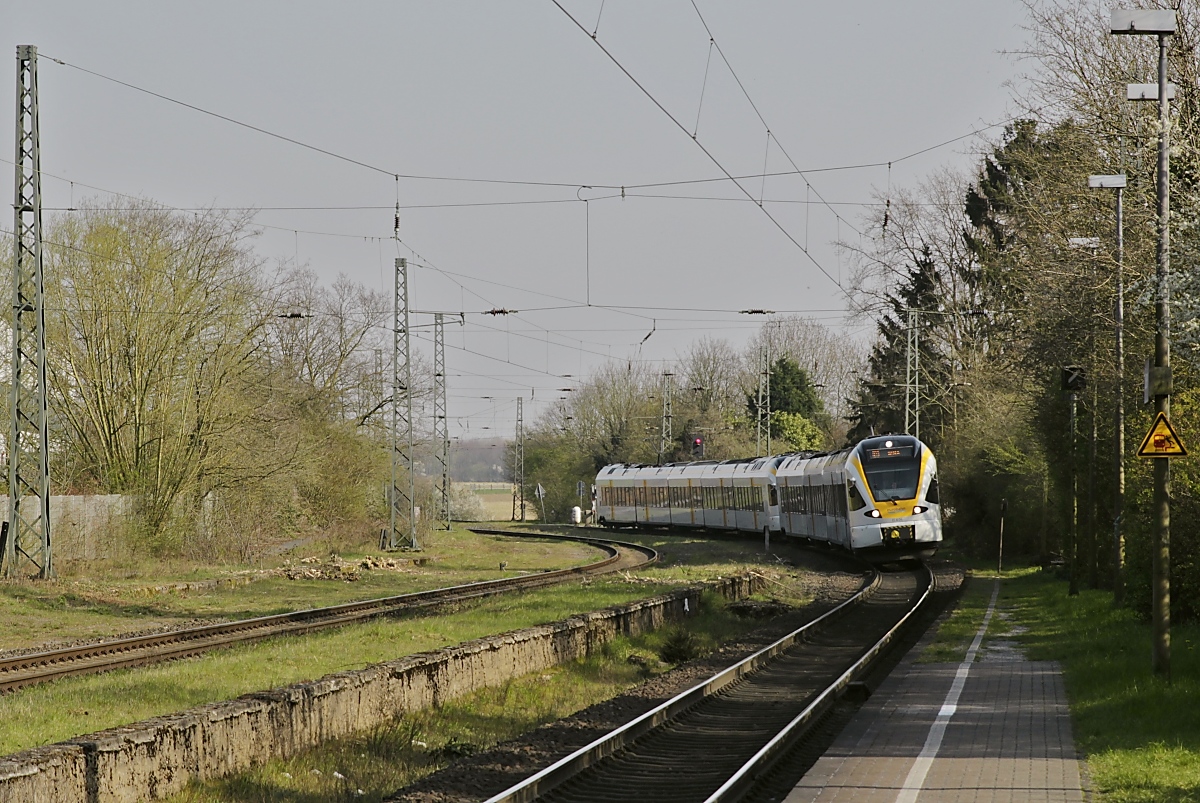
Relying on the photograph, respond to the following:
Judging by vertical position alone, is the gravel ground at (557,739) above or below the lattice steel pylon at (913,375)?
below

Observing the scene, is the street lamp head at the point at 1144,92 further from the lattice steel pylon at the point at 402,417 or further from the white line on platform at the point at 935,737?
the lattice steel pylon at the point at 402,417

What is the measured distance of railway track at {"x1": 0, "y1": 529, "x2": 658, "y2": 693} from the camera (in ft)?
54.3

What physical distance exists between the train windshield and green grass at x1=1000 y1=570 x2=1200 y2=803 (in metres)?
8.93

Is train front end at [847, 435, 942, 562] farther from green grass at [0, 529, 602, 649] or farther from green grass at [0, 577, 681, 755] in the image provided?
green grass at [0, 577, 681, 755]

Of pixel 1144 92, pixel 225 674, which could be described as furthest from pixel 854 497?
pixel 225 674

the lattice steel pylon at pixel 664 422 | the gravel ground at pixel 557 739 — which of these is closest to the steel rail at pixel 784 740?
the gravel ground at pixel 557 739

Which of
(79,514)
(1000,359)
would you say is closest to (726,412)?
(1000,359)

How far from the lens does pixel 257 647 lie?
1878cm

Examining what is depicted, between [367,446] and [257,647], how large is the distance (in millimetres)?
32106

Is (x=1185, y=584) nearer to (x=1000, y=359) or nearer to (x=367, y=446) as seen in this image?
(x=1000, y=359)

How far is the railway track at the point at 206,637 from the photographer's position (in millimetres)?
16562

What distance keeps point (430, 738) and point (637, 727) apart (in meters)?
2.00

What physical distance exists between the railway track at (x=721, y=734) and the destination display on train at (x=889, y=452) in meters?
12.4

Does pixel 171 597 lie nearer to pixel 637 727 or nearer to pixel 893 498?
pixel 637 727
